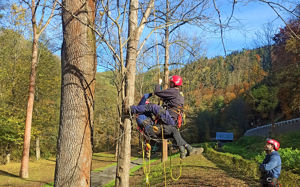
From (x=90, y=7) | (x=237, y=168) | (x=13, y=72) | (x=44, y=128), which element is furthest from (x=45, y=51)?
(x=90, y=7)

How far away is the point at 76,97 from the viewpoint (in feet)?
14.5

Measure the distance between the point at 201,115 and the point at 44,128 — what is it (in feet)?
95.6

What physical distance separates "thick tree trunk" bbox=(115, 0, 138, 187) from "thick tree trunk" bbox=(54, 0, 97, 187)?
66 centimetres

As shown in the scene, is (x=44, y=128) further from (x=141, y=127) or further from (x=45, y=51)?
(x=141, y=127)

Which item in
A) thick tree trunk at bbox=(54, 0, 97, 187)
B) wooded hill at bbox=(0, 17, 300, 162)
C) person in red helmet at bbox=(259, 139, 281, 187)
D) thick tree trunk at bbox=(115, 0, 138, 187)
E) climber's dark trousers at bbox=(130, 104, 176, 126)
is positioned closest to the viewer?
thick tree trunk at bbox=(54, 0, 97, 187)

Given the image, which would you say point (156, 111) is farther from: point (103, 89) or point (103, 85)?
point (103, 85)

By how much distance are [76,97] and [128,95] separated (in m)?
0.92

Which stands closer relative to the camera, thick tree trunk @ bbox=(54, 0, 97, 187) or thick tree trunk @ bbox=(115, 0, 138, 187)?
thick tree trunk @ bbox=(54, 0, 97, 187)

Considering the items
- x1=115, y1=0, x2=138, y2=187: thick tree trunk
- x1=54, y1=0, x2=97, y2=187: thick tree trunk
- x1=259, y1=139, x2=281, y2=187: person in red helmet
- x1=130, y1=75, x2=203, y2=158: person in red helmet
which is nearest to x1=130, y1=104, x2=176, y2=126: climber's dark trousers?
x1=130, y1=75, x2=203, y2=158: person in red helmet

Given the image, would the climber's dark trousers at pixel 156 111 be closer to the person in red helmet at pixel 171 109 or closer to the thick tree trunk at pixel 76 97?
the person in red helmet at pixel 171 109

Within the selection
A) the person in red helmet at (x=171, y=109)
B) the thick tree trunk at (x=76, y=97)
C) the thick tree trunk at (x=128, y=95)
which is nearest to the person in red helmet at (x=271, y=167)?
the person in red helmet at (x=171, y=109)

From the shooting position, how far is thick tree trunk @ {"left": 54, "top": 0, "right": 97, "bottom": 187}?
4277mm

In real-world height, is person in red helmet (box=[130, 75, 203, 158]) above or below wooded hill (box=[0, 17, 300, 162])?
below

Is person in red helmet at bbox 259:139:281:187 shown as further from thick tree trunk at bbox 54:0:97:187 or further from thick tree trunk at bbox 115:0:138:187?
thick tree trunk at bbox 54:0:97:187
